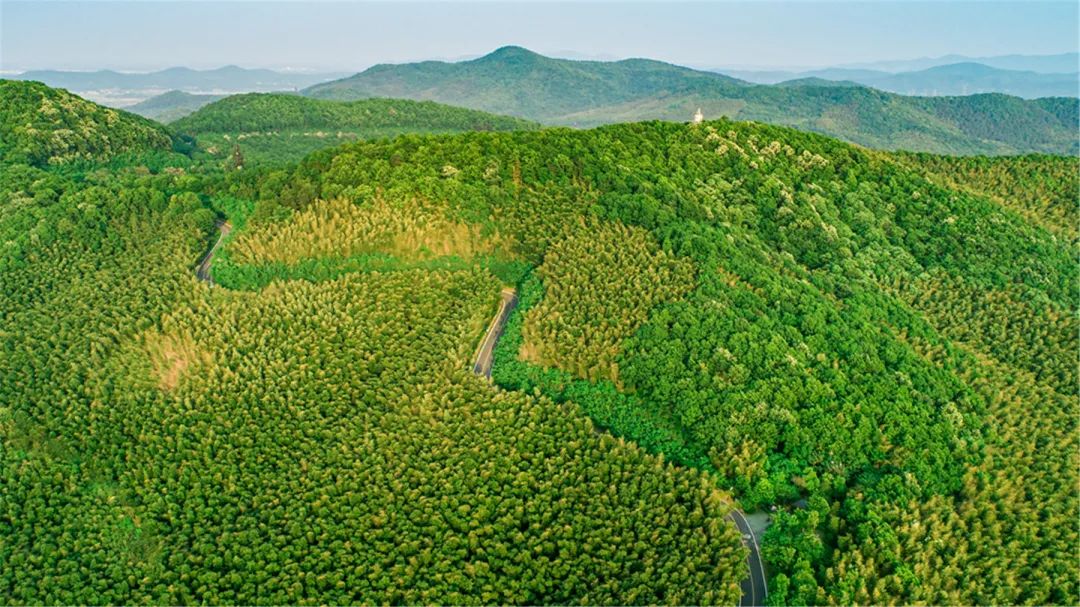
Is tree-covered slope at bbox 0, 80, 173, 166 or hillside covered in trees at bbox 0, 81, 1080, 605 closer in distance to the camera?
hillside covered in trees at bbox 0, 81, 1080, 605

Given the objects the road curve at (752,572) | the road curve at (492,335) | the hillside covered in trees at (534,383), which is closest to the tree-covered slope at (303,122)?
the hillside covered in trees at (534,383)

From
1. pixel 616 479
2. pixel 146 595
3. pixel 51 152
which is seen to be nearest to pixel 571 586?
pixel 616 479

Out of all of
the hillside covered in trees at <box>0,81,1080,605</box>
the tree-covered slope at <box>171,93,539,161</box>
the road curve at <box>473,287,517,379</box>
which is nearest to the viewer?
the hillside covered in trees at <box>0,81,1080,605</box>

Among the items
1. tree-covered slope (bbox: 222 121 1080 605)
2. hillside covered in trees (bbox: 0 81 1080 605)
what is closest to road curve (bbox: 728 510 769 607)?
hillside covered in trees (bbox: 0 81 1080 605)

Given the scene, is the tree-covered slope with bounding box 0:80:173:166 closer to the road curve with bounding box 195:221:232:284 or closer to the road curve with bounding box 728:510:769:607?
the road curve with bounding box 195:221:232:284

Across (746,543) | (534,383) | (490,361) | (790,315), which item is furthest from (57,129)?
(746,543)

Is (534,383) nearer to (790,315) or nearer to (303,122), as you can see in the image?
(790,315)

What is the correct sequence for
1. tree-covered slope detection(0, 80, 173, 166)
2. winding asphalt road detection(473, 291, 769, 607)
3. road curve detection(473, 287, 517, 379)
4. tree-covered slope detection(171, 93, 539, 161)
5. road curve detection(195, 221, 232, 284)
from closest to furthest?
1. winding asphalt road detection(473, 291, 769, 607)
2. road curve detection(473, 287, 517, 379)
3. road curve detection(195, 221, 232, 284)
4. tree-covered slope detection(0, 80, 173, 166)
5. tree-covered slope detection(171, 93, 539, 161)

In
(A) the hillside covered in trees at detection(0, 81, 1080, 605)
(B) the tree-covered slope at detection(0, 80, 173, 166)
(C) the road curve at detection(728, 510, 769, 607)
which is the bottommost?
(C) the road curve at detection(728, 510, 769, 607)
